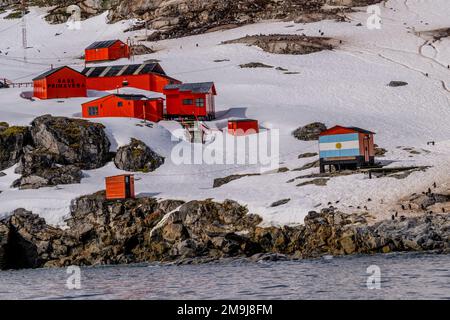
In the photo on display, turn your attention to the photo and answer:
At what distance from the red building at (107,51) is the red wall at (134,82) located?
72.0 feet

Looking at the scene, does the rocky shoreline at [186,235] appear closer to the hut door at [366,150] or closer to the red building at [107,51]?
the hut door at [366,150]

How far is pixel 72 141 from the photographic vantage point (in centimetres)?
6369

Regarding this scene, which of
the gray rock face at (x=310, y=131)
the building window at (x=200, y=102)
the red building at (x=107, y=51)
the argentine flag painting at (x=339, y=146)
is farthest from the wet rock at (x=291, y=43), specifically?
the argentine flag painting at (x=339, y=146)

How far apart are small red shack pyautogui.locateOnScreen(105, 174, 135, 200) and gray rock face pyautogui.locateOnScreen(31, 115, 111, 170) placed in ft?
36.1

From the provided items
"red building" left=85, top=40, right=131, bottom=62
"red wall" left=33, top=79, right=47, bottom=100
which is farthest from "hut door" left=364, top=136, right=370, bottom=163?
"red building" left=85, top=40, right=131, bottom=62

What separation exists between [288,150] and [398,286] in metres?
43.6

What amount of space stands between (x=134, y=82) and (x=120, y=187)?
43169 millimetres

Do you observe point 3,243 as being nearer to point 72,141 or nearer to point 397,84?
point 72,141

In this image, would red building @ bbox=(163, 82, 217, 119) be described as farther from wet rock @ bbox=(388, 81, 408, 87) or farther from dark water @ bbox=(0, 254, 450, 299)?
dark water @ bbox=(0, 254, 450, 299)

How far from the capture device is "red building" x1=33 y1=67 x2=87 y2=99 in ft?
271

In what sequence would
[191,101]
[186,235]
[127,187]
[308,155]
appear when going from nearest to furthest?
[186,235] → [127,187] → [308,155] → [191,101]

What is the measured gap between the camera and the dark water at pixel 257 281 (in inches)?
939

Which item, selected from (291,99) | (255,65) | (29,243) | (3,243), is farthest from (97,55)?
(3,243)

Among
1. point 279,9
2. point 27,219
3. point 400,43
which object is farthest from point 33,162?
point 279,9
